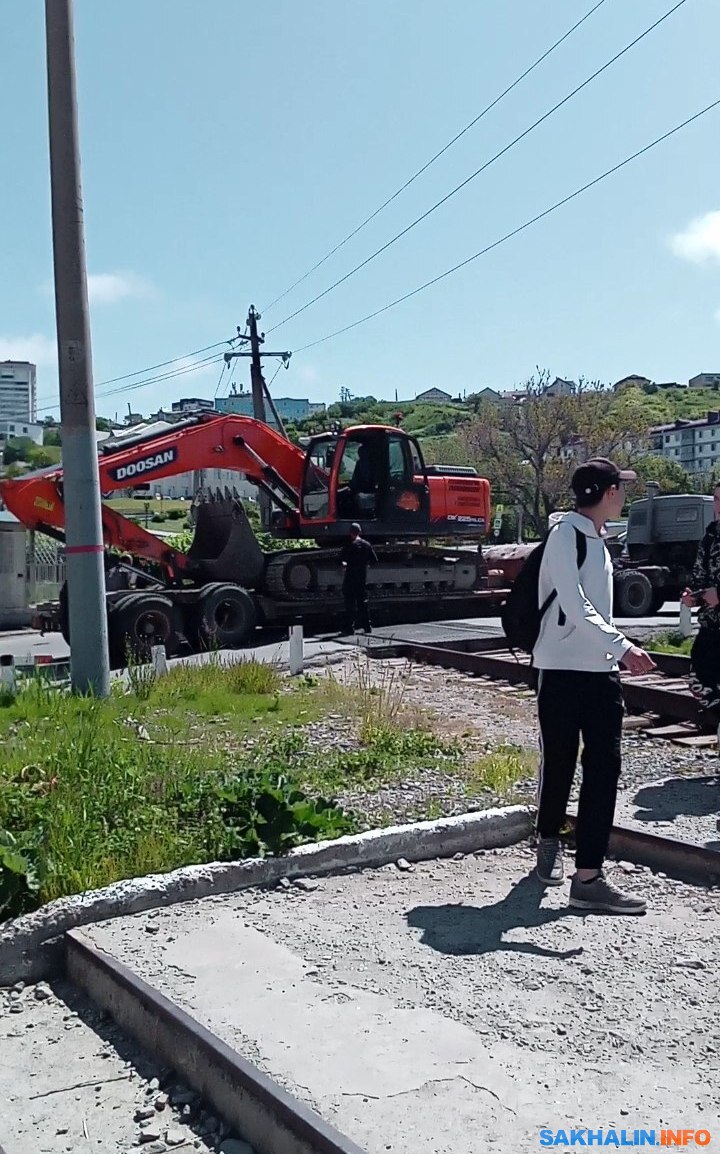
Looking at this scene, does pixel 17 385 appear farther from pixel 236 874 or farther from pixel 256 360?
pixel 236 874

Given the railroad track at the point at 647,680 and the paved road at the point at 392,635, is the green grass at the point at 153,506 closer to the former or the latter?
the paved road at the point at 392,635

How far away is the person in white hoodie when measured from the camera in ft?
16.3

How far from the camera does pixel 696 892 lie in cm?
508

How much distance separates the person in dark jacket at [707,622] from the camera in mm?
7191

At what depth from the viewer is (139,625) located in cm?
1573

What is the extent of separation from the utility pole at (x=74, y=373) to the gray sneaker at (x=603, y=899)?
20.8 feet

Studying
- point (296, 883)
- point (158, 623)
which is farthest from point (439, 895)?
point (158, 623)

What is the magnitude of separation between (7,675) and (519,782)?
606 centimetres

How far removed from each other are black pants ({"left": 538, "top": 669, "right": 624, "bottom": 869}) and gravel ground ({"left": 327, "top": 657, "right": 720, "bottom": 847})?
2.86 feet

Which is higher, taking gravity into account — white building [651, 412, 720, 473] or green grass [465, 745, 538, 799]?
white building [651, 412, 720, 473]

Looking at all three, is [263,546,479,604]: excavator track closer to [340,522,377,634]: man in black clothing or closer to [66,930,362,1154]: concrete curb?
[340,522,377,634]: man in black clothing

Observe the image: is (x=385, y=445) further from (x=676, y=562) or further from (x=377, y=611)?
(x=676, y=562)

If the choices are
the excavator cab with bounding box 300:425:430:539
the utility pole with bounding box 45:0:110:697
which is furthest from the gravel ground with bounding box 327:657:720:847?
the excavator cab with bounding box 300:425:430:539

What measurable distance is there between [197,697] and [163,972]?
21.4ft
